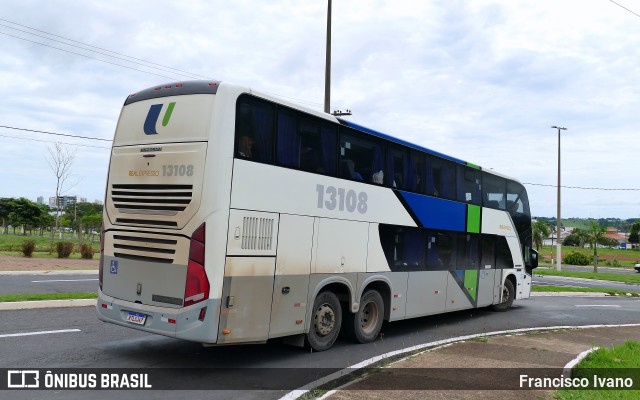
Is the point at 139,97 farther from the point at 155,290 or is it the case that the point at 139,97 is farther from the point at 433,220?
the point at 433,220

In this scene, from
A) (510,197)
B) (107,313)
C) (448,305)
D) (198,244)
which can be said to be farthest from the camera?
(510,197)

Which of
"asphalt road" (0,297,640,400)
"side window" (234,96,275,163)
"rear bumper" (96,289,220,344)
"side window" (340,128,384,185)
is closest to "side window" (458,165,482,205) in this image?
"asphalt road" (0,297,640,400)

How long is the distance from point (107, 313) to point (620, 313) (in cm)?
1673

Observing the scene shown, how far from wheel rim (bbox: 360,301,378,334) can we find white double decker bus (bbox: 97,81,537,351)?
0.03 metres

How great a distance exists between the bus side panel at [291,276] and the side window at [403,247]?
7.75 feet

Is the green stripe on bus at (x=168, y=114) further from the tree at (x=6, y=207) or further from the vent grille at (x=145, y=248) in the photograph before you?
the tree at (x=6, y=207)

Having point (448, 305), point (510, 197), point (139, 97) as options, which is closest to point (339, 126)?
point (139, 97)

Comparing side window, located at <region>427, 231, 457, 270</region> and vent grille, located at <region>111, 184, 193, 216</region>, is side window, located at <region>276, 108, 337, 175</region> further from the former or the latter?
side window, located at <region>427, 231, 457, 270</region>

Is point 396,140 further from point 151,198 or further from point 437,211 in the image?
point 151,198

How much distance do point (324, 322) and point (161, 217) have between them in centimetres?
334

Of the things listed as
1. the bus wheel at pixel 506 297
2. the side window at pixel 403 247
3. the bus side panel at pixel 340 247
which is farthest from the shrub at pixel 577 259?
the bus side panel at pixel 340 247

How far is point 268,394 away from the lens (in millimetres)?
6328

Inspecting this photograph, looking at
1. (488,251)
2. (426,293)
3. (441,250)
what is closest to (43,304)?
(426,293)

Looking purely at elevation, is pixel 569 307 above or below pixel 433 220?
below
